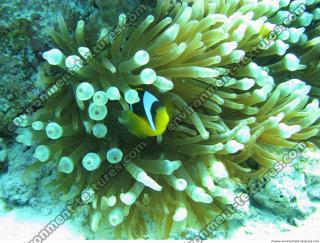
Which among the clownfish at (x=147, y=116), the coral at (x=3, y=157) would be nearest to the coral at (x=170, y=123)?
the clownfish at (x=147, y=116)

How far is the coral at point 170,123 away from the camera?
196cm

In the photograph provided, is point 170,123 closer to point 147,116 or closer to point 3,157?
point 147,116

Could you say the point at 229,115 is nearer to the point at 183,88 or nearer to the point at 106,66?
the point at 183,88

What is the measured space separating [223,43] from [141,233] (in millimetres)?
1253

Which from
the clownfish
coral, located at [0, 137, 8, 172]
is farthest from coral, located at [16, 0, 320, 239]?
coral, located at [0, 137, 8, 172]

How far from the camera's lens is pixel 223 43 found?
2.25 m

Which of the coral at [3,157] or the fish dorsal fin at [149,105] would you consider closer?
the fish dorsal fin at [149,105]

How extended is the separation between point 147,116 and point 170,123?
0.38 m

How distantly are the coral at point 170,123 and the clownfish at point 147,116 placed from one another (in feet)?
0.15

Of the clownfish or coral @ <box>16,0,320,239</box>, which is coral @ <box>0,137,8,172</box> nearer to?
coral @ <box>16,0,320,239</box>

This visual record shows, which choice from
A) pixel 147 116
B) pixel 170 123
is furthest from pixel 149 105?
pixel 170 123

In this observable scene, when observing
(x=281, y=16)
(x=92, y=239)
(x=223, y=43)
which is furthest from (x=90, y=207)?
(x=281, y=16)

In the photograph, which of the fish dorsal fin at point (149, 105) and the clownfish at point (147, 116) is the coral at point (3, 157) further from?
the fish dorsal fin at point (149, 105)

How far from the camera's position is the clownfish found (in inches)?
68.6
